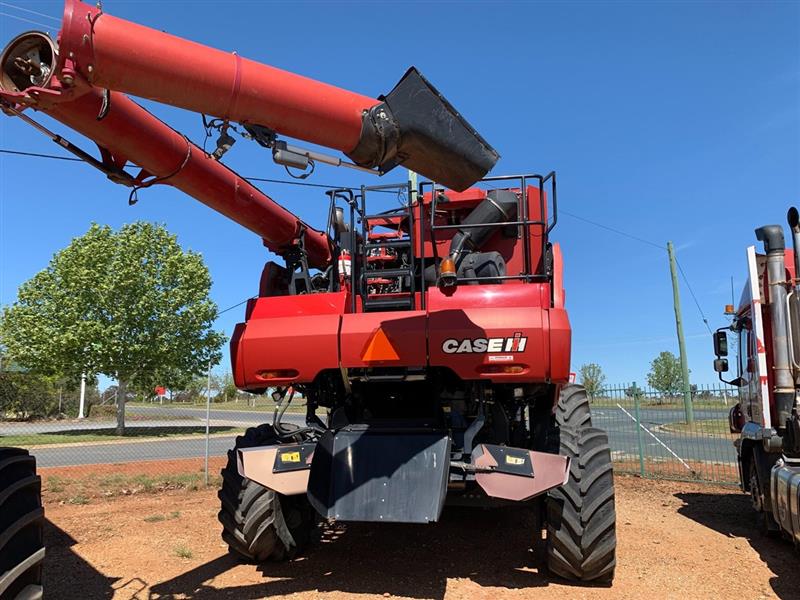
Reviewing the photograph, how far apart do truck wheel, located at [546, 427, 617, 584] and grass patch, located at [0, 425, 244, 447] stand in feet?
68.5

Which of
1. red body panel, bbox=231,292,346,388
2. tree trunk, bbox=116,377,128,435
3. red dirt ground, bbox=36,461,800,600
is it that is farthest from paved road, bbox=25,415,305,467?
red body panel, bbox=231,292,346,388

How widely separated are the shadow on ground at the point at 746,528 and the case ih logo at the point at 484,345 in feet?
10.1

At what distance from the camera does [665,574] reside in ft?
17.9

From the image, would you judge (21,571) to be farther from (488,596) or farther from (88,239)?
(88,239)

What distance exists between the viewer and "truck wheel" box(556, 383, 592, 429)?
5.53 m

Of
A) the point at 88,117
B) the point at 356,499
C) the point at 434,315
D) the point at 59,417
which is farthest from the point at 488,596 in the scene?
the point at 59,417

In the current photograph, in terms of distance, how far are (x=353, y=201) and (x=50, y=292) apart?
23.9 meters

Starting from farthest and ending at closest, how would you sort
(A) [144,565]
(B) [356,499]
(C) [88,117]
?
(A) [144,565], (B) [356,499], (C) [88,117]

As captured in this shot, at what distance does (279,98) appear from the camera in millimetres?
3744

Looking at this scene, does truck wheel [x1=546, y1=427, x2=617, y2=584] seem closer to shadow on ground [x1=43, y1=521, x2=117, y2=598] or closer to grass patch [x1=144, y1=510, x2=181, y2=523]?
A: shadow on ground [x1=43, y1=521, x2=117, y2=598]

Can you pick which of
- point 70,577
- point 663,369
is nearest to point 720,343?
point 70,577

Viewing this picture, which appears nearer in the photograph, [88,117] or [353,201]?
[88,117]

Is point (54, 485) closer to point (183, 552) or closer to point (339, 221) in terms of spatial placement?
point (183, 552)

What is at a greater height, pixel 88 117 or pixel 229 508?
pixel 88 117
